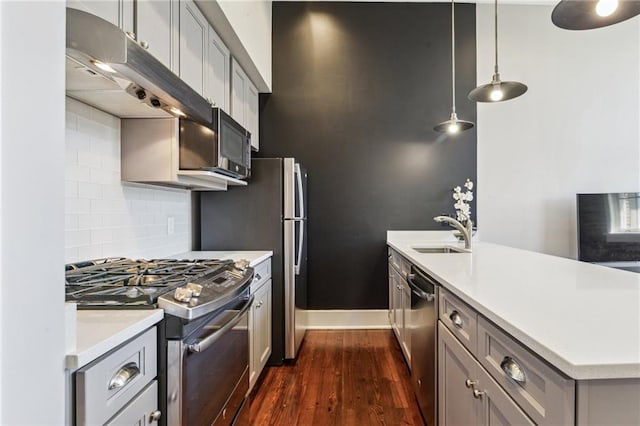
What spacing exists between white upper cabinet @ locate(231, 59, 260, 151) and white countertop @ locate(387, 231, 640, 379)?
6.07ft

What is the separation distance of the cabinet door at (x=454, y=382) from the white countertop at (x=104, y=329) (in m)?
1.05

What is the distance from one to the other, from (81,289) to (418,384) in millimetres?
1729

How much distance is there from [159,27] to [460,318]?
179 cm

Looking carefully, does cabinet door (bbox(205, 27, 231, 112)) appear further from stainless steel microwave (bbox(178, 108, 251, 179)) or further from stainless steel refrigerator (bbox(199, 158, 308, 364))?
stainless steel refrigerator (bbox(199, 158, 308, 364))

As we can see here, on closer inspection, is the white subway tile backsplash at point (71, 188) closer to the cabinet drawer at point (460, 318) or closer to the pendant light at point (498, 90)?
the cabinet drawer at point (460, 318)

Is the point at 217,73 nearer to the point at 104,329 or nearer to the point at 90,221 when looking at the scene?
the point at 90,221

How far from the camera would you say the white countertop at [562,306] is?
704mm

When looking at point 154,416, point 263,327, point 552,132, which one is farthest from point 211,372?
point 552,132

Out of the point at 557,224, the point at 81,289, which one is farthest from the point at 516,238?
the point at 81,289

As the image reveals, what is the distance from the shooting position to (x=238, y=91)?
111 inches

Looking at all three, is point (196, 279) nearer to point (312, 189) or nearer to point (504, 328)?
point (504, 328)

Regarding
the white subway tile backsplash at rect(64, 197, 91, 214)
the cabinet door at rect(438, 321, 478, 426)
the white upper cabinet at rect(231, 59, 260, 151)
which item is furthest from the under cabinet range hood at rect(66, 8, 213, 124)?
the cabinet door at rect(438, 321, 478, 426)

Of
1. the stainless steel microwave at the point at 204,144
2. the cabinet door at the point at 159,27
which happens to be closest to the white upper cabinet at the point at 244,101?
the stainless steel microwave at the point at 204,144

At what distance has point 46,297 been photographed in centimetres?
63
